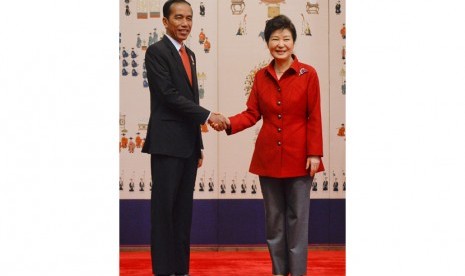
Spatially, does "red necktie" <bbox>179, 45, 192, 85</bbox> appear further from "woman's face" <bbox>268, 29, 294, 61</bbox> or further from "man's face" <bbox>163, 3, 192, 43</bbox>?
"woman's face" <bbox>268, 29, 294, 61</bbox>

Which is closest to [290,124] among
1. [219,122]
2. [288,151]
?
[288,151]

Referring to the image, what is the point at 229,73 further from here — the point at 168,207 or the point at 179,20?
the point at 168,207

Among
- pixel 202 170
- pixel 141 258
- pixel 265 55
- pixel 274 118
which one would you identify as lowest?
pixel 141 258

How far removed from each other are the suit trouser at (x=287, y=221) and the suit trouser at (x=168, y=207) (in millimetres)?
449

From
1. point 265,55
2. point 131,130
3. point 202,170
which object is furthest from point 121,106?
point 265,55

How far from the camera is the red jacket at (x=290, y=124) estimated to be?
13.6 ft

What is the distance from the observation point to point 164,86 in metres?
4.27

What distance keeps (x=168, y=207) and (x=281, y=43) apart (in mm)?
1076

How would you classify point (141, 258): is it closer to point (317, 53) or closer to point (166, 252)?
point (166, 252)

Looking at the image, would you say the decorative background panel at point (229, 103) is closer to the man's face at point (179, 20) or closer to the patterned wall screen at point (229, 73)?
the patterned wall screen at point (229, 73)

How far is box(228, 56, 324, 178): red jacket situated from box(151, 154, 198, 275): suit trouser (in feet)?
1.41

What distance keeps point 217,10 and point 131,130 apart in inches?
40.4

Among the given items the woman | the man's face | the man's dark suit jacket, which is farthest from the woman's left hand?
the man's face

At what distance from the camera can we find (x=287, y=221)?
4191 mm
